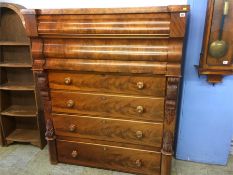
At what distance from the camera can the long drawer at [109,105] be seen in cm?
156

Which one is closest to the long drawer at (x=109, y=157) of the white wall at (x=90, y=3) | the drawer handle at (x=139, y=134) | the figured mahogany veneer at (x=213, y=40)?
the drawer handle at (x=139, y=134)

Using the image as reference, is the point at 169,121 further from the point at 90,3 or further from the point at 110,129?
the point at 90,3

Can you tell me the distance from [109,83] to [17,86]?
1019 mm

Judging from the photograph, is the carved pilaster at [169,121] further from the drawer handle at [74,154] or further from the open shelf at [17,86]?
the open shelf at [17,86]

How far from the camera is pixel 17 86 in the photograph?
205 centimetres

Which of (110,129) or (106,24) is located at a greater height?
(106,24)

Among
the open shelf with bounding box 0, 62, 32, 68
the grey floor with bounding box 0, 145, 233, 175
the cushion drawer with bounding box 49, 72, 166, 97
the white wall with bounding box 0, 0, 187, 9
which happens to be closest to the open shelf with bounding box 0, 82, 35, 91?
the open shelf with bounding box 0, 62, 32, 68

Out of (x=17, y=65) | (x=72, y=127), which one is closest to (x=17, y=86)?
(x=17, y=65)

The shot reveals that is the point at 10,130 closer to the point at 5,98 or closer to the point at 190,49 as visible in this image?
the point at 5,98

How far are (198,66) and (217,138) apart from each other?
68 centimetres

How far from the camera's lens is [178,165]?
1925 mm

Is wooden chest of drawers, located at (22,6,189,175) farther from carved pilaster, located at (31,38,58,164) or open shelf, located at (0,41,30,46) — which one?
open shelf, located at (0,41,30,46)

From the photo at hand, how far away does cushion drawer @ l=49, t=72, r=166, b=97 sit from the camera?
150 centimetres

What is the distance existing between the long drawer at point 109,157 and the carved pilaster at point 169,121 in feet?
0.20
